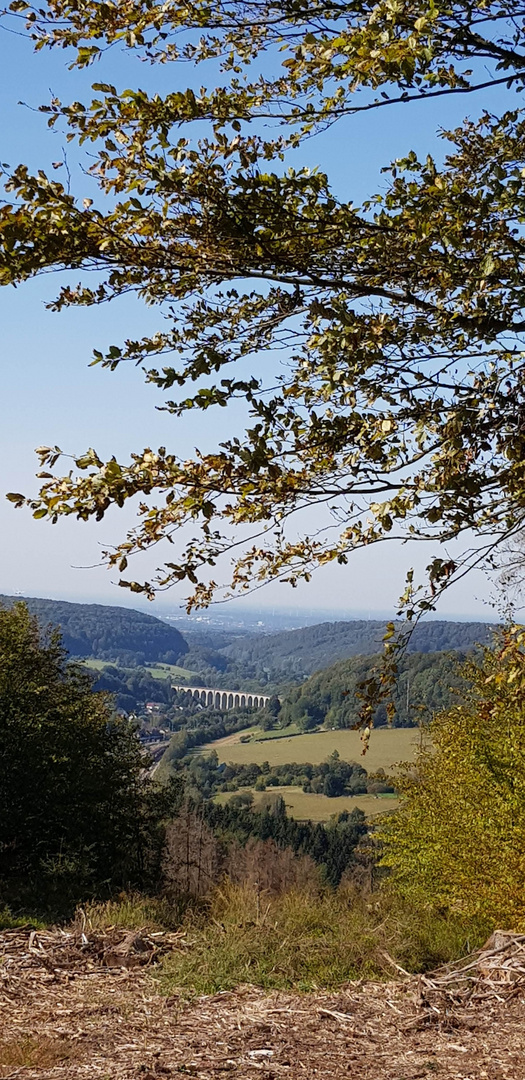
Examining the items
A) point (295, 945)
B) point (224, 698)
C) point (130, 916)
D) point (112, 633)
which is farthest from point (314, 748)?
point (295, 945)

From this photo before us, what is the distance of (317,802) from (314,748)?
1953 centimetres

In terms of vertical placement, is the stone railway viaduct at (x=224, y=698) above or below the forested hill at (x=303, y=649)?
below

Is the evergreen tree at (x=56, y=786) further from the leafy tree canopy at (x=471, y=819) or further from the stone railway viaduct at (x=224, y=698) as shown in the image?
the stone railway viaduct at (x=224, y=698)

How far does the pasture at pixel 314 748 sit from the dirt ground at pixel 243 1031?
5480 centimetres

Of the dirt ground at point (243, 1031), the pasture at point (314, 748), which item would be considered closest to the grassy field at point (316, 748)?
the pasture at point (314, 748)

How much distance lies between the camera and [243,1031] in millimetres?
4191

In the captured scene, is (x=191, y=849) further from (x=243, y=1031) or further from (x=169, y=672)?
(x=169, y=672)

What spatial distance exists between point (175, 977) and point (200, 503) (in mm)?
3865

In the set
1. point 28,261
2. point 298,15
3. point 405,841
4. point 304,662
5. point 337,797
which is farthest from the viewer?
point 304,662

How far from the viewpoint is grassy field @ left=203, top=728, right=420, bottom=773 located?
210ft

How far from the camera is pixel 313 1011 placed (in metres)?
4.55

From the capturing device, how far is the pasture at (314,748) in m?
64.1

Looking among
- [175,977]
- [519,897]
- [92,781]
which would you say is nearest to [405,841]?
[519,897]

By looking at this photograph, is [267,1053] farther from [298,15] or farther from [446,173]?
[298,15]
